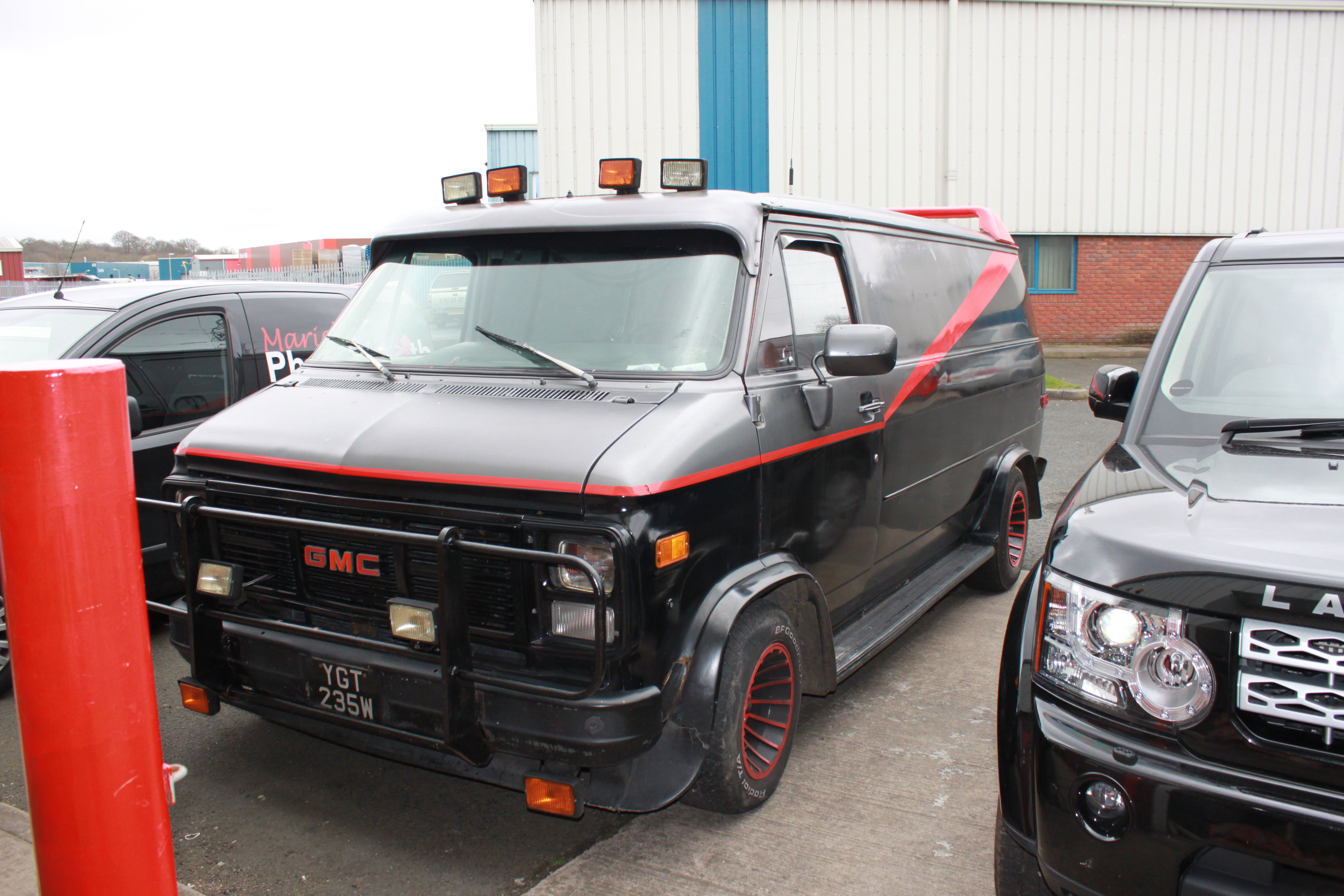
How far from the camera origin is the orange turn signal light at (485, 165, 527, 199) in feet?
13.2

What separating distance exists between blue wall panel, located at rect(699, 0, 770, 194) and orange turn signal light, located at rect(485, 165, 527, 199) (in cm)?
1545

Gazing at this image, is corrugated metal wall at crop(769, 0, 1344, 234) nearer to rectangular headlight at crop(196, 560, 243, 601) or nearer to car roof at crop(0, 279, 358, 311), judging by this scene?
car roof at crop(0, 279, 358, 311)

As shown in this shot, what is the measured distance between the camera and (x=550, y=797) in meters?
2.80

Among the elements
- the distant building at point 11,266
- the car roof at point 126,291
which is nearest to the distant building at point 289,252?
the distant building at point 11,266

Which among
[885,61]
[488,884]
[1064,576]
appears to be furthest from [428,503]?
[885,61]

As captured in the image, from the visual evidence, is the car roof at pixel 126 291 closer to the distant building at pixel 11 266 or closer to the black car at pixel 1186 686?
the black car at pixel 1186 686

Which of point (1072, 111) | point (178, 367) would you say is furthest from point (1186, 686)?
point (1072, 111)

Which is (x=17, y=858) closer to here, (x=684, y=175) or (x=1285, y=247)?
(x=684, y=175)

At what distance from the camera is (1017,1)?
1916 cm

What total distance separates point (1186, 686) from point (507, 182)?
3.17m

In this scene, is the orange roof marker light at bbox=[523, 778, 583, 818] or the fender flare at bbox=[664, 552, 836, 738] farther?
the fender flare at bbox=[664, 552, 836, 738]

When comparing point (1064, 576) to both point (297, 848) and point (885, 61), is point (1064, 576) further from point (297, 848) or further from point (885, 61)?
point (885, 61)

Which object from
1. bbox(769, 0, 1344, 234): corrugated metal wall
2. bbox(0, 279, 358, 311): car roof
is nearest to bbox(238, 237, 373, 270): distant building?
bbox(769, 0, 1344, 234): corrugated metal wall

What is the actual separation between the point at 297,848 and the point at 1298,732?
2938 mm
